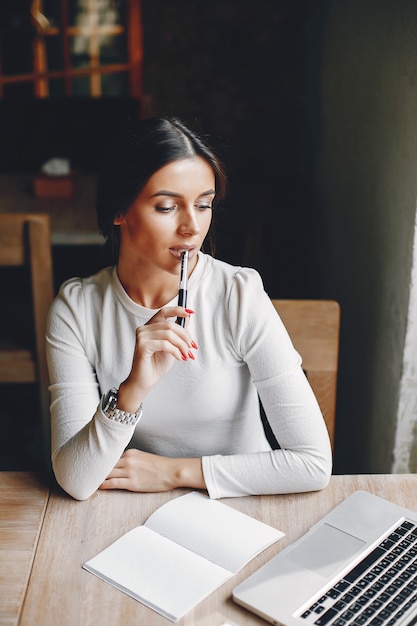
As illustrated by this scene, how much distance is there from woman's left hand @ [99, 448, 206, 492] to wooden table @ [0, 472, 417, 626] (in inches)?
0.6

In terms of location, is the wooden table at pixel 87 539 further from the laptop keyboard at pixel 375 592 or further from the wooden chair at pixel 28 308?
the wooden chair at pixel 28 308

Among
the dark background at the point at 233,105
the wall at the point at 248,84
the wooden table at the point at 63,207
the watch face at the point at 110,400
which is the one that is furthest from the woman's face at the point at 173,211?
the wall at the point at 248,84

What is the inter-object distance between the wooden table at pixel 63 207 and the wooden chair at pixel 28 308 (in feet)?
0.84

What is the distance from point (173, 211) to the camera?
1.29 metres

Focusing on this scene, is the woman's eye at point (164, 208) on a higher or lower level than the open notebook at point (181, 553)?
higher

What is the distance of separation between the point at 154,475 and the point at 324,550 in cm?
31

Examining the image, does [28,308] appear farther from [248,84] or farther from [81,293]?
[248,84]

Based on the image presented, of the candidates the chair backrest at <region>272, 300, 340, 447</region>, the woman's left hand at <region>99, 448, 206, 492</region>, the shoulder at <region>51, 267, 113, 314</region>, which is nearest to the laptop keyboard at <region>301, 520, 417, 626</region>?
the woman's left hand at <region>99, 448, 206, 492</region>

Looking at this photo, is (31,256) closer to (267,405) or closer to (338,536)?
(267,405)

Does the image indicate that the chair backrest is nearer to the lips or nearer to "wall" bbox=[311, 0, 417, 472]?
"wall" bbox=[311, 0, 417, 472]

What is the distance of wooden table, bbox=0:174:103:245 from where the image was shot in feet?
7.76

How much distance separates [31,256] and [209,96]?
6.38 feet

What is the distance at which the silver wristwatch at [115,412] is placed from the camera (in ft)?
4.04

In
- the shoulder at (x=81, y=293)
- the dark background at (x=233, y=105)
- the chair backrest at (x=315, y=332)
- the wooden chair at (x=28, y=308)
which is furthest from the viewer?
the dark background at (x=233, y=105)
